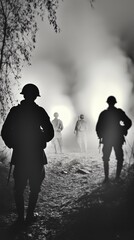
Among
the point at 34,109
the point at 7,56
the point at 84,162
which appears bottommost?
the point at 34,109

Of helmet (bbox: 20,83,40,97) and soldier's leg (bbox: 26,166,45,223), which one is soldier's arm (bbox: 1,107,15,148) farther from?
soldier's leg (bbox: 26,166,45,223)

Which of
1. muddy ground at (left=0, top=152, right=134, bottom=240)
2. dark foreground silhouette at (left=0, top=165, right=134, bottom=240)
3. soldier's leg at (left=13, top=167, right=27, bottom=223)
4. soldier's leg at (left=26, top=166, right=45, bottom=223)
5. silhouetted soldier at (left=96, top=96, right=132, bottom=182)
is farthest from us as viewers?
silhouetted soldier at (left=96, top=96, right=132, bottom=182)

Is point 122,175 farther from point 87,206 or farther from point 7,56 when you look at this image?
point 7,56

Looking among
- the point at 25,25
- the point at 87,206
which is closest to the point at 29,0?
the point at 25,25

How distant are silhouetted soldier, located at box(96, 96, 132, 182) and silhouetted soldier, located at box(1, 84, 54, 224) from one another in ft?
8.91

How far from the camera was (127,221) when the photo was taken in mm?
3893

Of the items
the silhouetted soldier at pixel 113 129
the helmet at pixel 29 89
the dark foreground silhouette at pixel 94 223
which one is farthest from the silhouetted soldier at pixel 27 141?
the silhouetted soldier at pixel 113 129

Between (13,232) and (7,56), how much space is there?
5.08m

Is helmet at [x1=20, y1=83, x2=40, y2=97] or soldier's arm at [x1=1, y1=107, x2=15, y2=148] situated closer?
soldier's arm at [x1=1, y1=107, x2=15, y2=148]

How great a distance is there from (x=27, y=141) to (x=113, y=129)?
3.10m

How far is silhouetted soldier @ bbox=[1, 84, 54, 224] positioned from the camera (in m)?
4.47

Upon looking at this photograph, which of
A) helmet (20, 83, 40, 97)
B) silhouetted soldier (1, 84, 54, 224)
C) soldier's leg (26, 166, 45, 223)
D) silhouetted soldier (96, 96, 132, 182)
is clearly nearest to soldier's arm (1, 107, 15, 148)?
silhouetted soldier (1, 84, 54, 224)

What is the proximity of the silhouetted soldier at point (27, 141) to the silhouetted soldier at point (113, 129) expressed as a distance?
2716 millimetres

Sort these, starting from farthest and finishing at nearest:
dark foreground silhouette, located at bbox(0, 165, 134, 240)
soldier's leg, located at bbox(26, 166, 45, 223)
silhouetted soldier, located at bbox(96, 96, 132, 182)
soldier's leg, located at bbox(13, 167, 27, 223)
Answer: silhouetted soldier, located at bbox(96, 96, 132, 182), soldier's leg, located at bbox(26, 166, 45, 223), soldier's leg, located at bbox(13, 167, 27, 223), dark foreground silhouette, located at bbox(0, 165, 134, 240)
